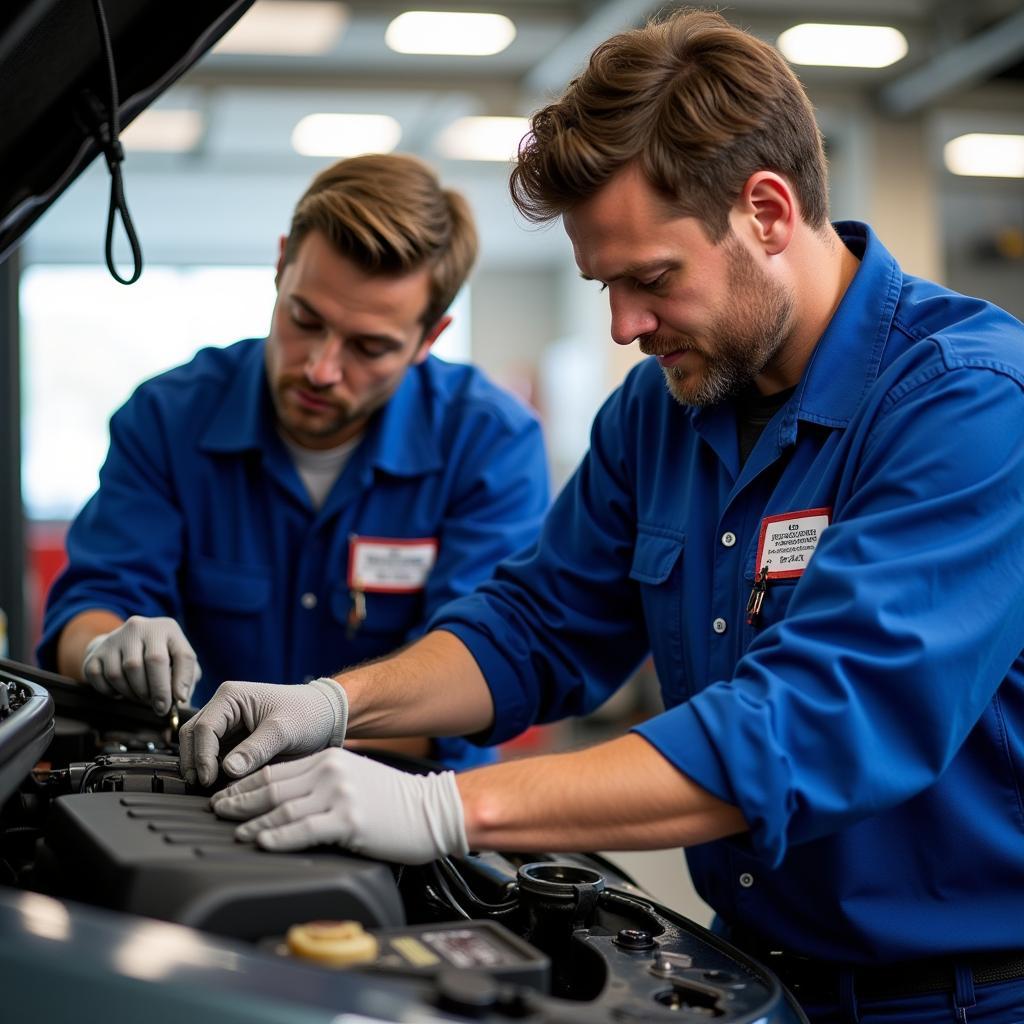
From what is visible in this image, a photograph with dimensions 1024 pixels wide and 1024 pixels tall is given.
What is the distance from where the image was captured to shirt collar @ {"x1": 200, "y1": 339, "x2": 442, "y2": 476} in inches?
75.7

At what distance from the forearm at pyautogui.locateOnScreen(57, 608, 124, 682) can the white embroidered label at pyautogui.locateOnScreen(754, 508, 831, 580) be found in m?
0.94

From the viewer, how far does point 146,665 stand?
57.4 inches

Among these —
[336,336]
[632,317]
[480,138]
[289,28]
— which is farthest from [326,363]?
[480,138]

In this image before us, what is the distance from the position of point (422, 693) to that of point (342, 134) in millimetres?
5761

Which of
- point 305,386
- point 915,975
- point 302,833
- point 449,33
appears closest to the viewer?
point 302,833

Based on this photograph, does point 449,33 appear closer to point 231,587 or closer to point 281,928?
point 231,587

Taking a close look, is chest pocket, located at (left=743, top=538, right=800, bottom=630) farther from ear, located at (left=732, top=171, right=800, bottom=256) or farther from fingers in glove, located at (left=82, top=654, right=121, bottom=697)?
fingers in glove, located at (left=82, top=654, right=121, bottom=697)

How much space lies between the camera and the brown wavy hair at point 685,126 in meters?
1.18

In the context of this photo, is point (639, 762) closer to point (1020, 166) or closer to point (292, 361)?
point (292, 361)

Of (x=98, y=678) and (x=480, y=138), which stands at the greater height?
(x=480, y=138)

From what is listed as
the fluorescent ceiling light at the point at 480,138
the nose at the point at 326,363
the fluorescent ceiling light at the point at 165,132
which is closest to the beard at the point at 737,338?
the nose at the point at 326,363

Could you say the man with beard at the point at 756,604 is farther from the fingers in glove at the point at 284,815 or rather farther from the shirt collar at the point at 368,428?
the shirt collar at the point at 368,428

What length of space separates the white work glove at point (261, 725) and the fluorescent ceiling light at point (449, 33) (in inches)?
167

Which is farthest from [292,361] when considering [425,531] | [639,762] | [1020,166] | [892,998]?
[1020,166]
